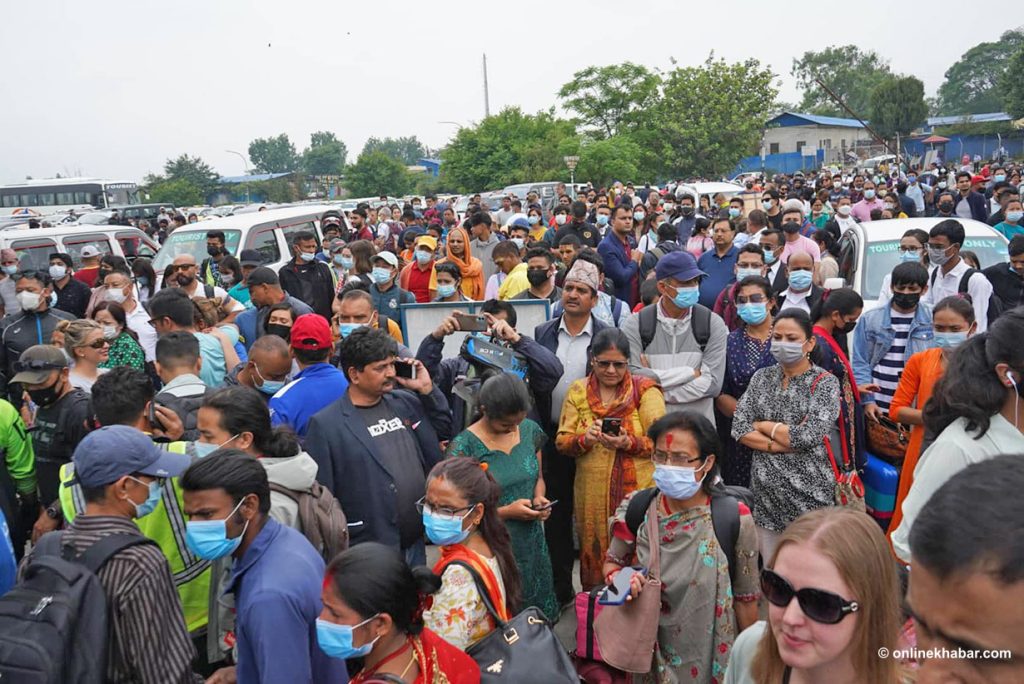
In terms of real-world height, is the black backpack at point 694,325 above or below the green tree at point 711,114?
below

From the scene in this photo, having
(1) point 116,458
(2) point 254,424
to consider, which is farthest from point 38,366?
(1) point 116,458

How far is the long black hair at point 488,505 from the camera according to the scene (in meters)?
3.07

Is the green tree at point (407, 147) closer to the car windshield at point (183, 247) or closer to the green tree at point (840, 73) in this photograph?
the green tree at point (840, 73)

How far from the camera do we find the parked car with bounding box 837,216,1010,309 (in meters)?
8.23

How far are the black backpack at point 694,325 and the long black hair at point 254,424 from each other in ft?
8.55

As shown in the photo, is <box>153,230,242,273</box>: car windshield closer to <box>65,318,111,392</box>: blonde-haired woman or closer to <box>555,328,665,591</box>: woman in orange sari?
<box>65,318,111,392</box>: blonde-haired woman

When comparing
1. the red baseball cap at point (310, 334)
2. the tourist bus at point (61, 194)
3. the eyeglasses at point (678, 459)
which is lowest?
the eyeglasses at point (678, 459)

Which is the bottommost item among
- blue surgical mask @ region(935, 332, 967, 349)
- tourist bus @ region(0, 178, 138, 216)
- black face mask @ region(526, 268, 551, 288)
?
blue surgical mask @ region(935, 332, 967, 349)

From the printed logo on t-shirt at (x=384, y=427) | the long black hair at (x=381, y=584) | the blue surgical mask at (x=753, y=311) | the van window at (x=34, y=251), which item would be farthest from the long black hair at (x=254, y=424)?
the van window at (x=34, y=251)

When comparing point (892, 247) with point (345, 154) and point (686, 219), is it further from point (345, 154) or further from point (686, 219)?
point (345, 154)

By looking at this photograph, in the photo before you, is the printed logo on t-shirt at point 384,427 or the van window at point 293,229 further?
the van window at point 293,229

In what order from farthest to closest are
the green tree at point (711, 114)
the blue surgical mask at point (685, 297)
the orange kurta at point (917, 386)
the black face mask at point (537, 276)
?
the green tree at point (711, 114), the black face mask at point (537, 276), the blue surgical mask at point (685, 297), the orange kurta at point (917, 386)

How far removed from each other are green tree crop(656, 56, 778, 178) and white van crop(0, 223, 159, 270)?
3196 centimetres

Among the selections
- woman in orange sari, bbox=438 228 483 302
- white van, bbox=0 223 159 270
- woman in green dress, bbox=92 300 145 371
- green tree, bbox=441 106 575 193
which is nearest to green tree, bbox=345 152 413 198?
green tree, bbox=441 106 575 193
